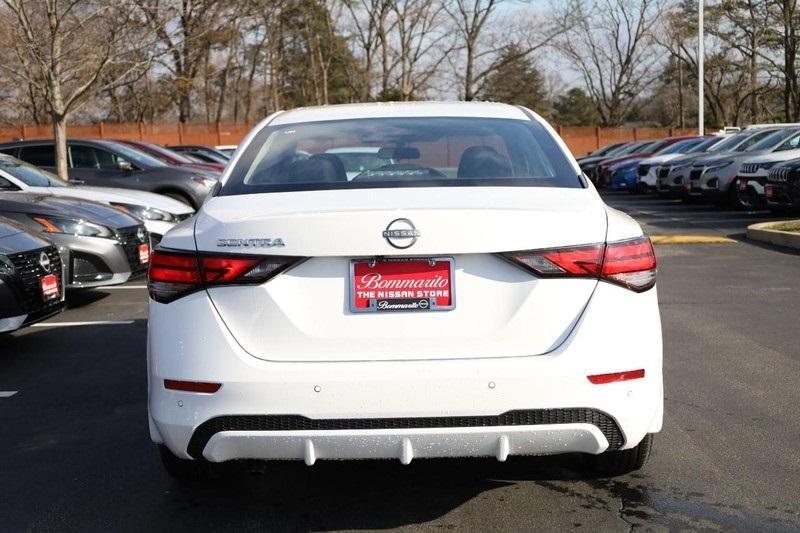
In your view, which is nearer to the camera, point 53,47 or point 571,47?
point 53,47

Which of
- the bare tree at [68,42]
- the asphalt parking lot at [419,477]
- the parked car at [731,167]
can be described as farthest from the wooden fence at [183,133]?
the asphalt parking lot at [419,477]

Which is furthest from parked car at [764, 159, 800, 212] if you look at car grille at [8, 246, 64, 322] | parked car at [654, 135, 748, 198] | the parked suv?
car grille at [8, 246, 64, 322]

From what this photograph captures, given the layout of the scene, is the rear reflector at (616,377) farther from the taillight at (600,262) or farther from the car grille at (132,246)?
the car grille at (132,246)

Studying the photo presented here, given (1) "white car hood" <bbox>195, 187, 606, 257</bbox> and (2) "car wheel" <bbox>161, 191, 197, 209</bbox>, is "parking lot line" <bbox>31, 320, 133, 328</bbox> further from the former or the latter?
(2) "car wheel" <bbox>161, 191, 197, 209</bbox>

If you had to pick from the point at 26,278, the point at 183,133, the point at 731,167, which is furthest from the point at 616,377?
the point at 183,133

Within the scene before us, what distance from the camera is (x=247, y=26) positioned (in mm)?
47188

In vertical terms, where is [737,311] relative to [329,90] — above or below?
below

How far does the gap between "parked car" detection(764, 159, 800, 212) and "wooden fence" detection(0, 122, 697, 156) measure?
33743 mm

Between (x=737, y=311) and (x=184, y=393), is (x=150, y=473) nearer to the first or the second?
(x=184, y=393)

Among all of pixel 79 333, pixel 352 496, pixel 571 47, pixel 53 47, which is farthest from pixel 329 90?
pixel 352 496

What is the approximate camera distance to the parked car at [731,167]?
58.7ft

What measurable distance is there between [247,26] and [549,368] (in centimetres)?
4625

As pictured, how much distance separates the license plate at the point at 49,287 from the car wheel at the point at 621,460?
4388 millimetres

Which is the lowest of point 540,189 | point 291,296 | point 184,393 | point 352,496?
point 352,496
